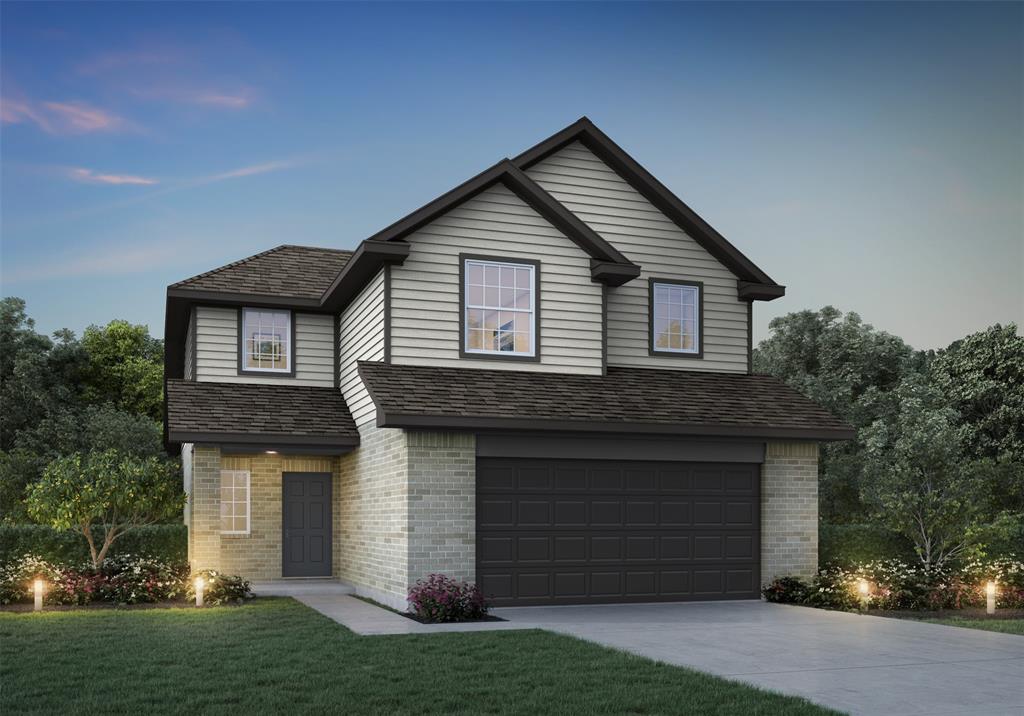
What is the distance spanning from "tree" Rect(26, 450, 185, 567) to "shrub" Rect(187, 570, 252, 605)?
6.79 feet

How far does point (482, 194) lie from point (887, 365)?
28.7 meters

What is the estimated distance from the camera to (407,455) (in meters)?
16.7

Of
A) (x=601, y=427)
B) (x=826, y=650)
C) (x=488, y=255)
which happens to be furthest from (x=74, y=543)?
(x=826, y=650)

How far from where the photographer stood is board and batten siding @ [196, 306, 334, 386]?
21.6 metres

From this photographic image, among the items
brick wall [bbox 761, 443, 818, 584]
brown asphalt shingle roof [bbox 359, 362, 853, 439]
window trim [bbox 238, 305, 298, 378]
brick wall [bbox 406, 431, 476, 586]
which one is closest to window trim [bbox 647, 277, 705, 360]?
brown asphalt shingle roof [bbox 359, 362, 853, 439]

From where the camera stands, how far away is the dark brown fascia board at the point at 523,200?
58.3ft

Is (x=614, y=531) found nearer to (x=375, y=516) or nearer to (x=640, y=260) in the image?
(x=375, y=516)

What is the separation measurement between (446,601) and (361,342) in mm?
6266

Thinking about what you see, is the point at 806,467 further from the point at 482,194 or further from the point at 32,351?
the point at 32,351

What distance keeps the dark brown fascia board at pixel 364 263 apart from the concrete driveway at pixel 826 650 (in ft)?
20.5

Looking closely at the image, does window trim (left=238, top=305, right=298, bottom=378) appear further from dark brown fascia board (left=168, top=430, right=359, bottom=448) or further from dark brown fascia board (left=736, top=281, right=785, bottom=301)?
dark brown fascia board (left=736, top=281, right=785, bottom=301)

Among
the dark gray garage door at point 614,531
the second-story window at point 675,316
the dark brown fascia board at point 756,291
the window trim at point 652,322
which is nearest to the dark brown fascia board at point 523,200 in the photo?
the window trim at point 652,322

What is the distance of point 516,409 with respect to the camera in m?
17.1

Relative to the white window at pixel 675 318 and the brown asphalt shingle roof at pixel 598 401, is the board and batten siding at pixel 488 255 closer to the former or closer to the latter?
the brown asphalt shingle roof at pixel 598 401
